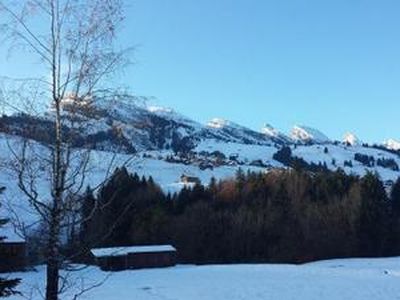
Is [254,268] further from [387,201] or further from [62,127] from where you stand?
[62,127]

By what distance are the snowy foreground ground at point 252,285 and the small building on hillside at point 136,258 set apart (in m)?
10.0

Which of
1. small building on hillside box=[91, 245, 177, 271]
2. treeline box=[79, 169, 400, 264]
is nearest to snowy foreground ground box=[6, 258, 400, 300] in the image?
small building on hillside box=[91, 245, 177, 271]

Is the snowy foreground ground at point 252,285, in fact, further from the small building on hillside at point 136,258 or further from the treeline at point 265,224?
the treeline at point 265,224

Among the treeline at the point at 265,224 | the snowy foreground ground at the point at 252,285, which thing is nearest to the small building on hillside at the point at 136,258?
the treeline at the point at 265,224

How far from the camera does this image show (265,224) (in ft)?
289

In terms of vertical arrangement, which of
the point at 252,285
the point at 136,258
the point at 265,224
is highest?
the point at 265,224

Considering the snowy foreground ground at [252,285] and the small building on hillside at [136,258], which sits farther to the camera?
the small building on hillside at [136,258]

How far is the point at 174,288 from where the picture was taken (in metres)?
43.7

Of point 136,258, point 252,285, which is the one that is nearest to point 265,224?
point 136,258

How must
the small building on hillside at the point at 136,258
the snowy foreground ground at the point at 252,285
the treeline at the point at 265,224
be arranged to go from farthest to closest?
1. the treeline at the point at 265,224
2. the small building on hillside at the point at 136,258
3. the snowy foreground ground at the point at 252,285

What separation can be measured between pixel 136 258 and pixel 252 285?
28495mm

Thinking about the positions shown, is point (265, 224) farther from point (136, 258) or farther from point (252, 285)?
point (252, 285)

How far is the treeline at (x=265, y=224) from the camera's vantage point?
84125mm

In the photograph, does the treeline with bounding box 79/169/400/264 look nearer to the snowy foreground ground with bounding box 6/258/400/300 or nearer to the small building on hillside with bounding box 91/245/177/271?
the small building on hillside with bounding box 91/245/177/271
